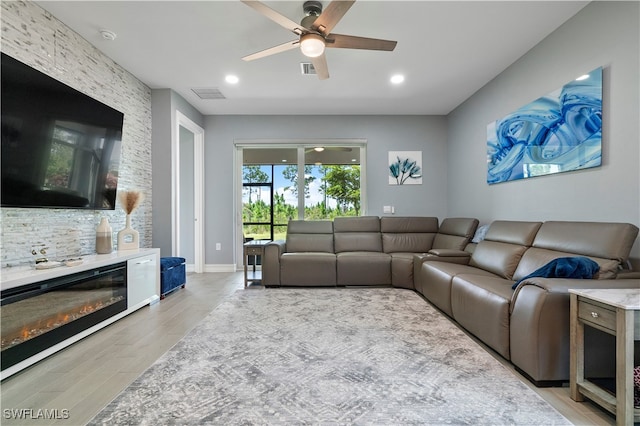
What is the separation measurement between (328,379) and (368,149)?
13.7ft

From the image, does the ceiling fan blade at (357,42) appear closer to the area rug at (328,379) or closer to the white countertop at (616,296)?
the white countertop at (616,296)

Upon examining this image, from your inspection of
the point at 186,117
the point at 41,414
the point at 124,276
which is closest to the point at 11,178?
the point at 124,276

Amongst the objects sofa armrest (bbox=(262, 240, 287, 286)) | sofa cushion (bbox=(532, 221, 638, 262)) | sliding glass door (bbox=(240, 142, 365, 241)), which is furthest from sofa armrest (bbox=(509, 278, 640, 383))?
sliding glass door (bbox=(240, 142, 365, 241))

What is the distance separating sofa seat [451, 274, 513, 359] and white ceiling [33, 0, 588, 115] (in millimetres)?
2298

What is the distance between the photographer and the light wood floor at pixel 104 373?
1512mm

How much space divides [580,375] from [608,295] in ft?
1.56

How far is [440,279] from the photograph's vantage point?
2947 millimetres

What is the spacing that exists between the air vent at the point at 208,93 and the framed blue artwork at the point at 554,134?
380 centimetres

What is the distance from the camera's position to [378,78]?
3768 millimetres

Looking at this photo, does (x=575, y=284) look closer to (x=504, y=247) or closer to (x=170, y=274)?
(x=504, y=247)

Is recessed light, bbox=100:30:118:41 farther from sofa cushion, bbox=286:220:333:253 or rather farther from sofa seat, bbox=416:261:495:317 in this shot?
sofa seat, bbox=416:261:495:317

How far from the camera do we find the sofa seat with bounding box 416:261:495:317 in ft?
9.09

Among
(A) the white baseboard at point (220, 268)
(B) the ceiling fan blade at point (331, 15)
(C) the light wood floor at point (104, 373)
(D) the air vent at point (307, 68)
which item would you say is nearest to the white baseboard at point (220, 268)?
(A) the white baseboard at point (220, 268)

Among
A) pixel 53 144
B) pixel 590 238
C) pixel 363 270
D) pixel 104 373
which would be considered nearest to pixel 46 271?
pixel 104 373
